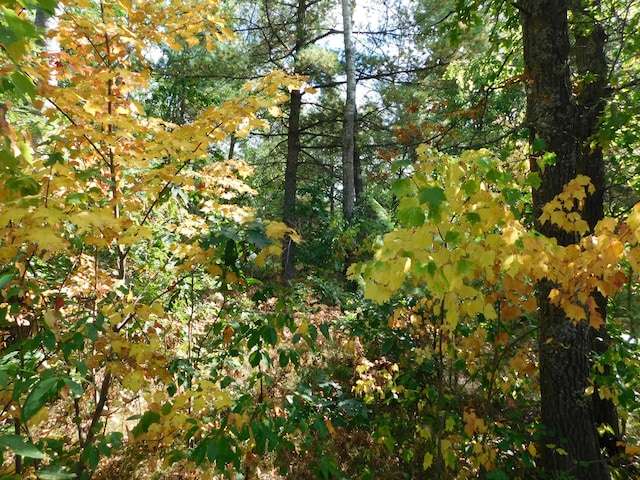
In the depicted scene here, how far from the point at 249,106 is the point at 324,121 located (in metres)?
8.36

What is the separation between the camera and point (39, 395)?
1268 mm

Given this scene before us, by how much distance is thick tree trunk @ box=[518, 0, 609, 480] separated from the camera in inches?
114

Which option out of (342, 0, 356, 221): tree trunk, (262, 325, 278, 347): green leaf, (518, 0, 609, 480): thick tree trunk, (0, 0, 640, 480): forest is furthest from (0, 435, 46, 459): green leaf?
(342, 0, 356, 221): tree trunk

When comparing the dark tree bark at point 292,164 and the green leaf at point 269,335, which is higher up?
the dark tree bark at point 292,164

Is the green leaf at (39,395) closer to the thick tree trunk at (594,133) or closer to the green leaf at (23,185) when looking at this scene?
the green leaf at (23,185)

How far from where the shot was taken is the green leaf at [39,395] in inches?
48.7

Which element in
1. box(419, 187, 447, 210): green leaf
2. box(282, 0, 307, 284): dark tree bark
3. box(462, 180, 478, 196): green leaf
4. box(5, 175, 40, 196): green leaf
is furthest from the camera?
box(282, 0, 307, 284): dark tree bark

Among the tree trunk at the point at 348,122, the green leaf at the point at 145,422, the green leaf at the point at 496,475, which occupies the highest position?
the tree trunk at the point at 348,122

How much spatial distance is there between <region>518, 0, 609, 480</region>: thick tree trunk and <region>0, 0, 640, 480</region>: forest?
0.02 m

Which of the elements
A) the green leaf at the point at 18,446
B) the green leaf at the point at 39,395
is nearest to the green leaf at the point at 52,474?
the green leaf at the point at 39,395

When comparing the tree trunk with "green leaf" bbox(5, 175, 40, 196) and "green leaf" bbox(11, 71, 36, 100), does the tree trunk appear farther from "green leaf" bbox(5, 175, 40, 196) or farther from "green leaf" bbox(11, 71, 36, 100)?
"green leaf" bbox(11, 71, 36, 100)

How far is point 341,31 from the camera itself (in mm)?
9109

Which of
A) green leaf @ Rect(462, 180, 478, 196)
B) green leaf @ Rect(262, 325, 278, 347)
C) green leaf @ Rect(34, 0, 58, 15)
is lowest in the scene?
green leaf @ Rect(262, 325, 278, 347)

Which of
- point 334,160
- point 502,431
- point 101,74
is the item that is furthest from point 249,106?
point 334,160
